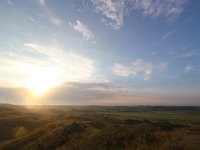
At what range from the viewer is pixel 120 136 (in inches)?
691

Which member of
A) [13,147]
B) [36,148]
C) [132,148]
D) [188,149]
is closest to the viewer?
[188,149]

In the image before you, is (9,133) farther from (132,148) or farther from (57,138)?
(132,148)

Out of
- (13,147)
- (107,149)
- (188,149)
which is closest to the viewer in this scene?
(188,149)

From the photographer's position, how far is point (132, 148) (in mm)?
12945

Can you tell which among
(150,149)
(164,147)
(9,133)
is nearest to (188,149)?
(164,147)

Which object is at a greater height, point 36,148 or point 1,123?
point 1,123

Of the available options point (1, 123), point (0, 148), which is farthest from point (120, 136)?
point (1, 123)

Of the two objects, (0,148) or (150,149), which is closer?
(150,149)

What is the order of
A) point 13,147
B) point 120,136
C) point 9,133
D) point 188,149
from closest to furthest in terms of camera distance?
1. point 188,149
2. point 120,136
3. point 13,147
4. point 9,133

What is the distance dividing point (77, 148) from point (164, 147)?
5.84m

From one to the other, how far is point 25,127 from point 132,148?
3205cm

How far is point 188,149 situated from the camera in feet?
37.4

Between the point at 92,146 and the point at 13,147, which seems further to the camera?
the point at 13,147

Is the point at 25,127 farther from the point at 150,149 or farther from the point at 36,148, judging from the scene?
the point at 150,149
